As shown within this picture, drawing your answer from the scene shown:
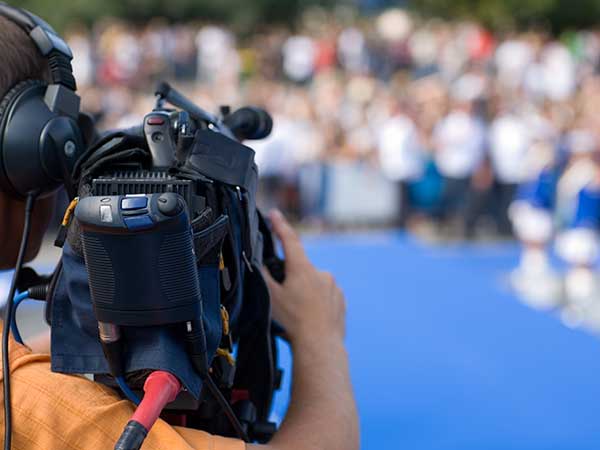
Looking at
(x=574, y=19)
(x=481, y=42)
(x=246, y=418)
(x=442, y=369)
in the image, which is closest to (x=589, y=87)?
(x=481, y=42)

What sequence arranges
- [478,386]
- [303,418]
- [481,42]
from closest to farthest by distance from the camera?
1. [303,418]
2. [478,386]
3. [481,42]

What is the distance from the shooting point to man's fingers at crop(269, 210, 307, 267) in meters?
1.33

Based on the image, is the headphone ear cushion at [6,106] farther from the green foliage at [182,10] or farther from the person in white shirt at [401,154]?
the green foliage at [182,10]

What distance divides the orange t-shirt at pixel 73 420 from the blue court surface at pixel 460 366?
1194 millimetres

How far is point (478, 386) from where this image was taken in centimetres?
438

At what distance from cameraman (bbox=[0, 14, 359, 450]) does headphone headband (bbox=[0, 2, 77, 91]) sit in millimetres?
15

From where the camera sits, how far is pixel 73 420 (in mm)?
985

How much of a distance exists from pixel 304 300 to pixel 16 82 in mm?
536

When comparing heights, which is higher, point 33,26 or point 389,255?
point 33,26

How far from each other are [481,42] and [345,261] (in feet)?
27.2

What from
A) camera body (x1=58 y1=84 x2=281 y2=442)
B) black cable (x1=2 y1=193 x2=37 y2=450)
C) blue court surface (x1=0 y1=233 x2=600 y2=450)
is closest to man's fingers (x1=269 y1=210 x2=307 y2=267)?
camera body (x1=58 y1=84 x2=281 y2=442)

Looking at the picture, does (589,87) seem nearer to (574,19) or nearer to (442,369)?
(442,369)

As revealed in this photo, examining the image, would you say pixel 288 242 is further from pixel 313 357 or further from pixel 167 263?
pixel 167 263

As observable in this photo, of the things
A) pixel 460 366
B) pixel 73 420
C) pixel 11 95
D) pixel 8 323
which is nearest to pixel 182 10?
pixel 460 366
